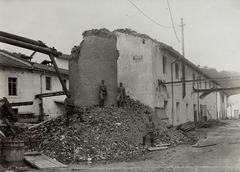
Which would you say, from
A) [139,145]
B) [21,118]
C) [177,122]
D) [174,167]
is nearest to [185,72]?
[177,122]

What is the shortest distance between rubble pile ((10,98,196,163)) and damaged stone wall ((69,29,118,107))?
79 centimetres

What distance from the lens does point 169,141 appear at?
591 inches

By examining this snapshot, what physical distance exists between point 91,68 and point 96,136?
414 centimetres

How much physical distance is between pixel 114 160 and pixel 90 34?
293 inches

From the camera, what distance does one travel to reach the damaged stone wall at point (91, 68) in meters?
15.2

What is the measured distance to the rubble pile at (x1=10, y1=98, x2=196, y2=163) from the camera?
38.8ft

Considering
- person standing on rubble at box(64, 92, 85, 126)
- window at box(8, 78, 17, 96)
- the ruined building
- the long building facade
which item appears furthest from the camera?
window at box(8, 78, 17, 96)

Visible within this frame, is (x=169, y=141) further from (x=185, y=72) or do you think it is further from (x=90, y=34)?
(x=185, y=72)

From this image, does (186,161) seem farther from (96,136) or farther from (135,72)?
(135,72)

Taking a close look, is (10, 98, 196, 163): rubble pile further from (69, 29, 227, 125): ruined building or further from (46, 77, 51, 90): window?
(46, 77, 51, 90): window

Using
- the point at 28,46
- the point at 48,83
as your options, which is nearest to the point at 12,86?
the point at 48,83

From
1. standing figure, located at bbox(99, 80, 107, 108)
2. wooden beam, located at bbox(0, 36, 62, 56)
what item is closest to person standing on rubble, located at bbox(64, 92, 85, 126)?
standing figure, located at bbox(99, 80, 107, 108)

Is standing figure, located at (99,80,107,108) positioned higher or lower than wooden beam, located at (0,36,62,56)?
lower

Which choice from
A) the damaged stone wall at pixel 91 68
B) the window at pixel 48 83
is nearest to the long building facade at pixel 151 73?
the damaged stone wall at pixel 91 68
